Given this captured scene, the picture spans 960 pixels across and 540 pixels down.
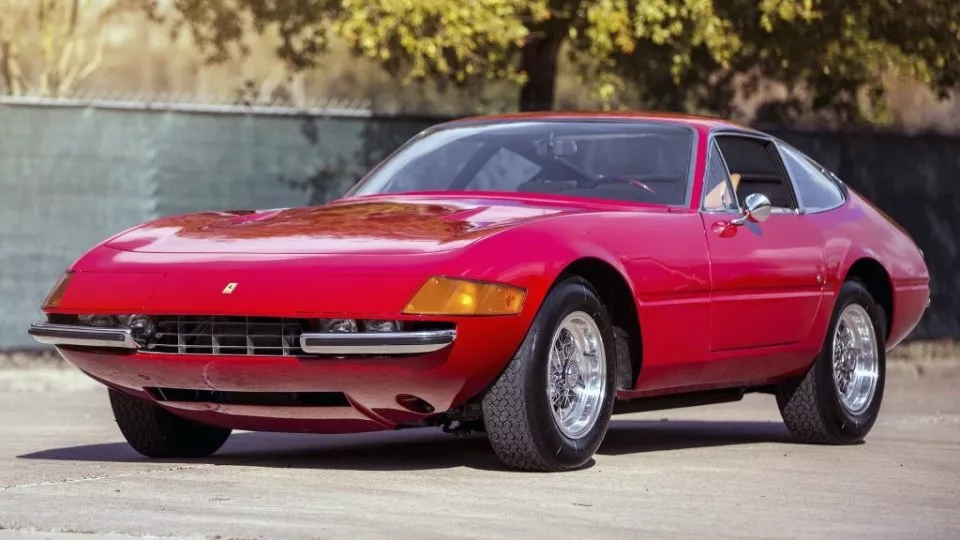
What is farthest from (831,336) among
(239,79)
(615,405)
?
(239,79)

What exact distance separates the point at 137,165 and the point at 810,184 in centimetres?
593

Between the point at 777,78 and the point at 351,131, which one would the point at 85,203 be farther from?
the point at 777,78

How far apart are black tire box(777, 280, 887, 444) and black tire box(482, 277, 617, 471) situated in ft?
6.82

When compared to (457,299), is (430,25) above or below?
above

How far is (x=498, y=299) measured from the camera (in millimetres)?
6652

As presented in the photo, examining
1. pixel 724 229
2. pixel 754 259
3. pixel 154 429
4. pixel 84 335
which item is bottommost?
pixel 154 429

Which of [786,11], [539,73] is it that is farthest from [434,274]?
[539,73]

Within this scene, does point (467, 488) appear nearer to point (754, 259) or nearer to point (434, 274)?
point (434, 274)

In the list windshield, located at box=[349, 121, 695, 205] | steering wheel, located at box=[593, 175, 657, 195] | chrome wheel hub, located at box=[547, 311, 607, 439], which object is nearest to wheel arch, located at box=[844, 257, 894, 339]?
windshield, located at box=[349, 121, 695, 205]

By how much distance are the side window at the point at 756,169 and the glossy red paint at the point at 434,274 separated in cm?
33

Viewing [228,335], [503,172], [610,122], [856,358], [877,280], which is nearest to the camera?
[228,335]

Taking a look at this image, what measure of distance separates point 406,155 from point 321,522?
3431 mm

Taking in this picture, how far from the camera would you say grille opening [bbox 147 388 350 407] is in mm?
6895

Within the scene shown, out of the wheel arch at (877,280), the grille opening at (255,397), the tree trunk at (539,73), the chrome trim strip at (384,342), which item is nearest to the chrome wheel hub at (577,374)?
the chrome trim strip at (384,342)
